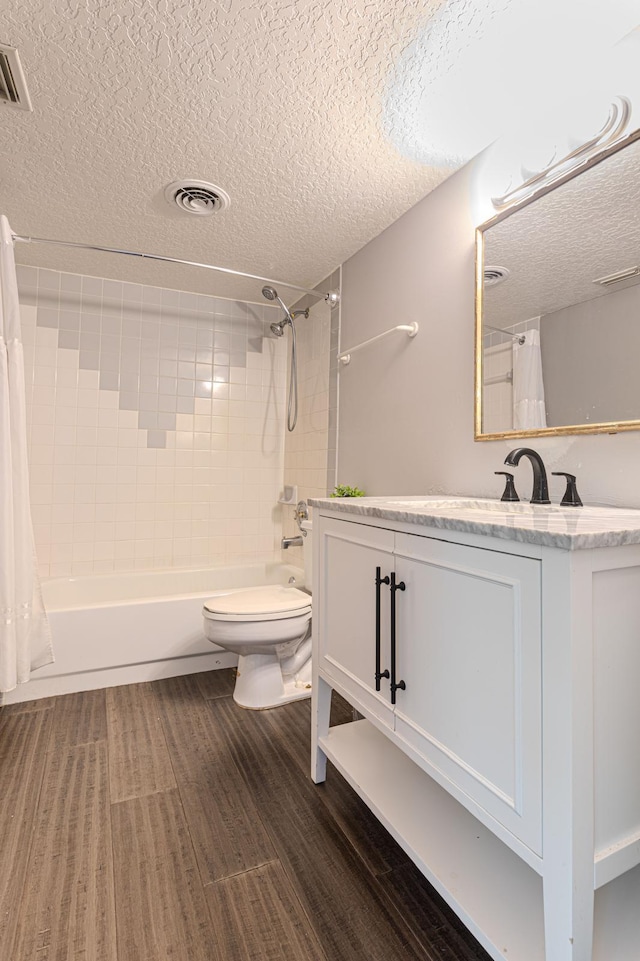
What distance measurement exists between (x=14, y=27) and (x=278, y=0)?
26.0 inches

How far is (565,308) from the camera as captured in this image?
1.27 metres

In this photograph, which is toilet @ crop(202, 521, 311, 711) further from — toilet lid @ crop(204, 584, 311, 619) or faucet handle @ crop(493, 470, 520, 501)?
faucet handle @ crop(493, 470, 520, 501)

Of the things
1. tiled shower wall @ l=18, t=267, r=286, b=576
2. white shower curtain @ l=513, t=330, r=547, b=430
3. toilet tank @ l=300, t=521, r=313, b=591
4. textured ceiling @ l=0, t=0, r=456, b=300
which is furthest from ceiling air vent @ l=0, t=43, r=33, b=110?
toilet tank @ l=300, t=521, r=313, b=591

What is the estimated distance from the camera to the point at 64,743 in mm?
1675

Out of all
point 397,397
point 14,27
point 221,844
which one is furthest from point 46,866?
point 14,27

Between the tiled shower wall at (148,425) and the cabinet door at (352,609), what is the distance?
64.9 inches

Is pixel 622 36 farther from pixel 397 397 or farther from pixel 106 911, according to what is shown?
pixel 106 911

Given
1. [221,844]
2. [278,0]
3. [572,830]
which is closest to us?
[572,830]

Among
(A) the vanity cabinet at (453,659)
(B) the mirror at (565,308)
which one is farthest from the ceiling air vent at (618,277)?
(A) the vanity cabinet at (453,659)

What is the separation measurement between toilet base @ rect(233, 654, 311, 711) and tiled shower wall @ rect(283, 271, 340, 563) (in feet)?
2.94

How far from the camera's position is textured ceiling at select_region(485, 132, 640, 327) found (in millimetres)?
1137

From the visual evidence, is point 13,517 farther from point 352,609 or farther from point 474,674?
point 474,674

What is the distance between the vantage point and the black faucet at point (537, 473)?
123cm

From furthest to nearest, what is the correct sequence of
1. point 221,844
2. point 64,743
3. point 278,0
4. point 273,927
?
point 64,743 < point 221,844 < point 278,0 < point 273,927
